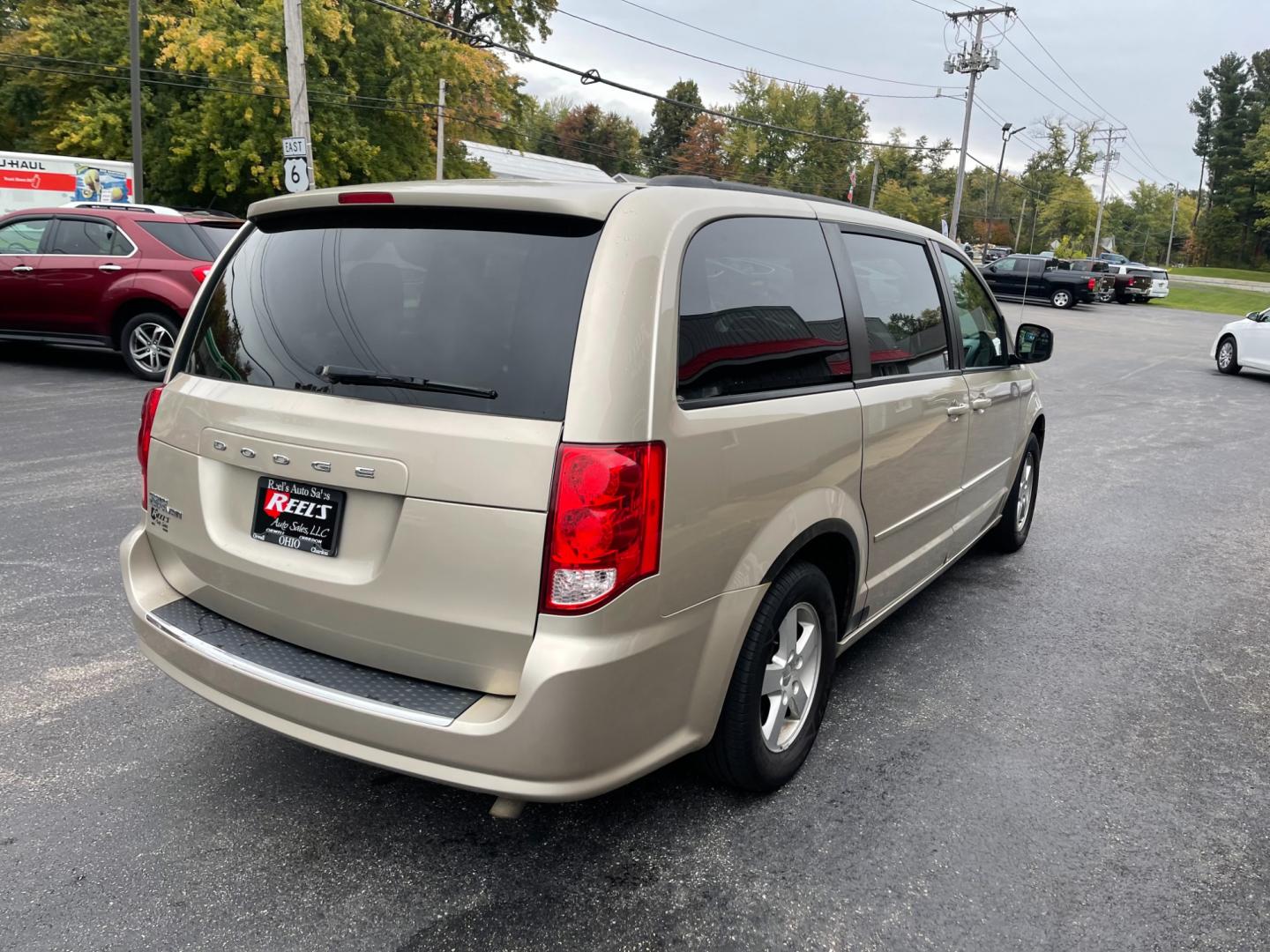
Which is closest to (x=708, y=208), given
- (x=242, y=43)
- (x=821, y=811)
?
(x=821, y=811)

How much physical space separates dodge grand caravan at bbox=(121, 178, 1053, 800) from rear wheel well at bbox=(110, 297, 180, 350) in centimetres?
808

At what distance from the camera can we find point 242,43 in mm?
23359

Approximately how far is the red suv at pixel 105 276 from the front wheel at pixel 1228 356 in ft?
54.4

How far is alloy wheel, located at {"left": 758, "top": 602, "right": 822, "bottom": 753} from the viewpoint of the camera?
9.46 ft

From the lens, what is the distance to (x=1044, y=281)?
109ft

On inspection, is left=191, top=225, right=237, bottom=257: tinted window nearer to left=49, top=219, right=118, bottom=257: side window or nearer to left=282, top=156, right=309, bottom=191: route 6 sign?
left=49, top=219, right=118, bottom=257: side window

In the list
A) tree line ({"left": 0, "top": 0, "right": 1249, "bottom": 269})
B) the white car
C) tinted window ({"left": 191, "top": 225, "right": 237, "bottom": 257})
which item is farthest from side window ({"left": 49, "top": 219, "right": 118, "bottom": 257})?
the white car

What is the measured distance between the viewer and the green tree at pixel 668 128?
96.7 m

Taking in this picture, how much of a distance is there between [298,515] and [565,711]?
90cm

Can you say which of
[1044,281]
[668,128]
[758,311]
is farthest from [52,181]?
[668,128]

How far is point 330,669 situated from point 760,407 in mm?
1353

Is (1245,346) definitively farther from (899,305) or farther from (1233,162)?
(1233,162)

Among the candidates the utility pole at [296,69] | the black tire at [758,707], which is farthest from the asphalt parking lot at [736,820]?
the utility pole at [296,69]

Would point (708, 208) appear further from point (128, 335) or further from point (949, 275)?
point (128, 335)
